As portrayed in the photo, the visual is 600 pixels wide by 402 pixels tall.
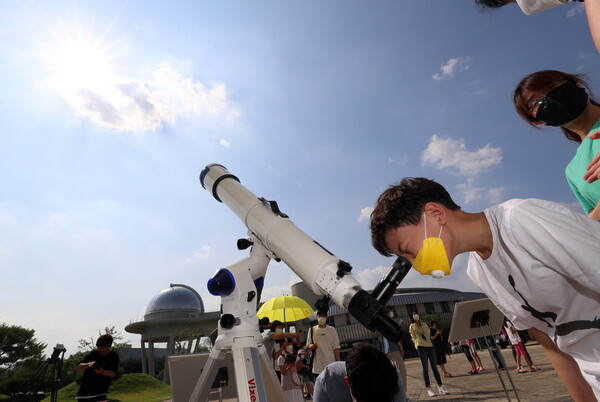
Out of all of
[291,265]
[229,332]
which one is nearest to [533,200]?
[291,265]

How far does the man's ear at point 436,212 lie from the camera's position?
1949mm

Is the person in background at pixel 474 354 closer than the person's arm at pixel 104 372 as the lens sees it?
No

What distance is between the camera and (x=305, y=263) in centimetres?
301

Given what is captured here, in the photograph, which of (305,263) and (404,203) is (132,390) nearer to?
(305,263)

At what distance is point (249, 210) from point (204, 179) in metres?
1.36

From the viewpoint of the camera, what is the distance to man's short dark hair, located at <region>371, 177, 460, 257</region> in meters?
2.01

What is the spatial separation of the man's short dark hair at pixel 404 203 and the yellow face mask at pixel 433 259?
16 cm

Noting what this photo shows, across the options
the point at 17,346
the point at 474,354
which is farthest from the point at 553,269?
the point at 17,346

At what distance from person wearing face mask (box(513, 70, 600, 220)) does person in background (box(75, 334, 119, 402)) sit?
789 cm

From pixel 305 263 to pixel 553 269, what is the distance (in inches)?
73.3

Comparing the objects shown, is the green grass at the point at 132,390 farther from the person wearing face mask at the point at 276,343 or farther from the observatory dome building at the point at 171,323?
the observatory dome building at the point at 171,323

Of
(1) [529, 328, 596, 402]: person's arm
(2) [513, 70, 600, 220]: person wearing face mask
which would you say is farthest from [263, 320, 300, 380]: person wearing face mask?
(2) [513, 70, 600, 220]: person wearing face mask

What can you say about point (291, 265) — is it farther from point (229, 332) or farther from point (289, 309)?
point (289, 309)

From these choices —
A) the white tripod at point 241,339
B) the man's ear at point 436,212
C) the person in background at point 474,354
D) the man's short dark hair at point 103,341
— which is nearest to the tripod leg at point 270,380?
the white tripod at point 241,339
